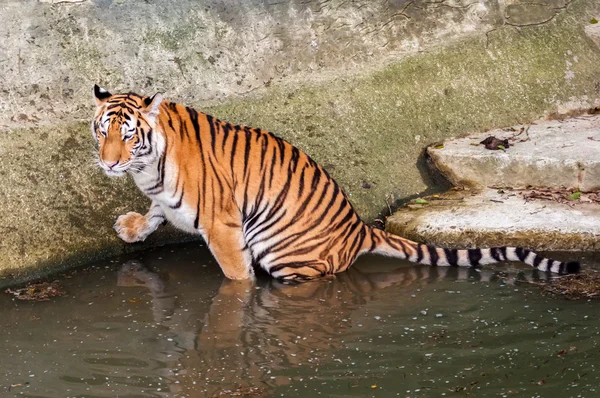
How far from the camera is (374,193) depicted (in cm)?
648

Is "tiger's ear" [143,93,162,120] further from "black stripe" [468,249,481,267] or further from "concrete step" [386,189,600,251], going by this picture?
"black stripe" [468,249,481,267]

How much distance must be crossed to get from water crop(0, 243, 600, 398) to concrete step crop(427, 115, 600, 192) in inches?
32.1

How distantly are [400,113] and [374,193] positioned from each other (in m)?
0.71

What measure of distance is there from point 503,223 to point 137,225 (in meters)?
2.27

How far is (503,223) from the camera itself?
577 centimetres

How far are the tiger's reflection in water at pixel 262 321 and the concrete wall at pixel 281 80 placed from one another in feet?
2.30

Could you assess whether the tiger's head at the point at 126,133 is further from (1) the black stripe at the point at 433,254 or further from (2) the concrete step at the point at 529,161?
(2) the concrete step at the point at 529,161

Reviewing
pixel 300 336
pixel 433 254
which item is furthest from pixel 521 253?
pixel 300 336

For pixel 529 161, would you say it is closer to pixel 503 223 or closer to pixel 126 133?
pixel 503 223

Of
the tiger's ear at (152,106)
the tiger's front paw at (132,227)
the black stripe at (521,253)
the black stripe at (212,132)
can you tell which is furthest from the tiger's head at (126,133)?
the black stripe at (521,253)

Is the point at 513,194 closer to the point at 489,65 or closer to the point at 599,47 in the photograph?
the point at 489,65

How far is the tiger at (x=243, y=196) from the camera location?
16.9 feet

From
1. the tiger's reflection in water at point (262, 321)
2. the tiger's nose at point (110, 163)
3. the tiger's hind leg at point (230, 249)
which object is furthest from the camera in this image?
the tiger's hind leg at point (230, 249)

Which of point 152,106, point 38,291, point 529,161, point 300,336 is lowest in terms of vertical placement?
point 300,336
